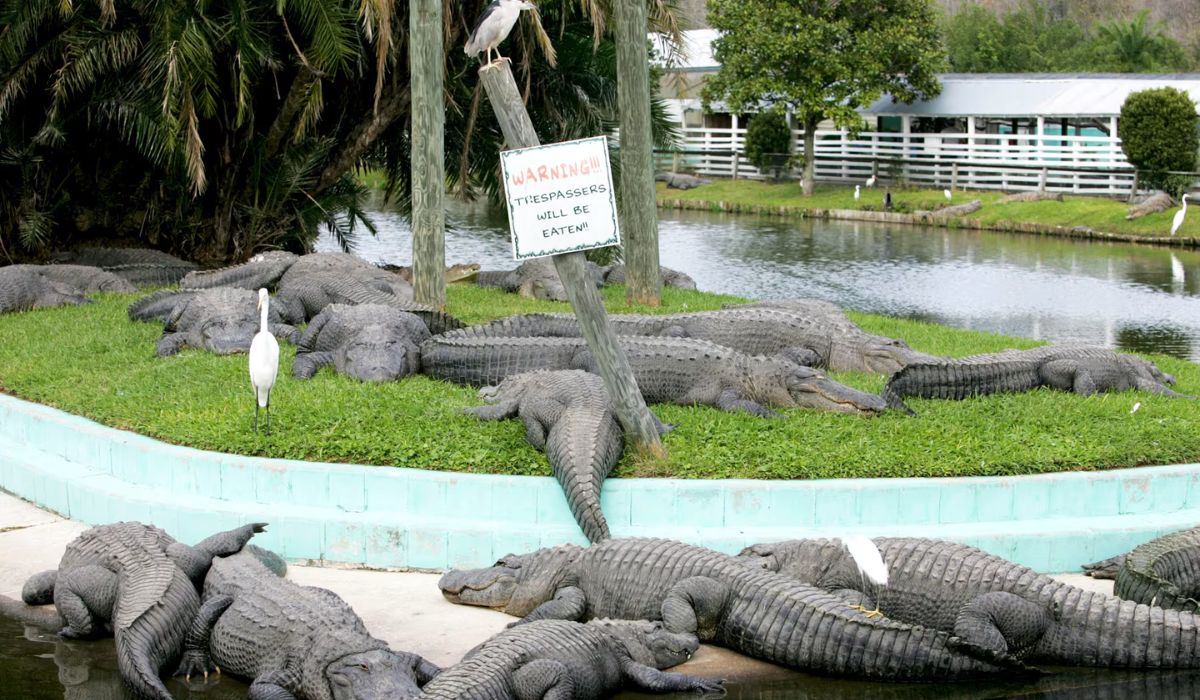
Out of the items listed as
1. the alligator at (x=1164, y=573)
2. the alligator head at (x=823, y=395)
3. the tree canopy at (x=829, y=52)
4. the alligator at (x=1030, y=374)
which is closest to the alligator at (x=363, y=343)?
the alligator head at (x=823, y=395)

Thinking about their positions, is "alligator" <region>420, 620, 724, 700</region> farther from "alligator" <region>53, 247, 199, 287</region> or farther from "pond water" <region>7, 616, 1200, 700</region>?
"alligator" <region>53, 247, 199, 287</region>

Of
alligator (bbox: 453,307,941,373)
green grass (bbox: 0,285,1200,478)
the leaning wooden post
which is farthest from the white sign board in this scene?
alligator (bbox: 453,307,941,373)

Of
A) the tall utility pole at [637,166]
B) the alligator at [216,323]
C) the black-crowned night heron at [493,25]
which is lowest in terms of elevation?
the alligator at [216,323]

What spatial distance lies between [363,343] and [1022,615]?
530 cm

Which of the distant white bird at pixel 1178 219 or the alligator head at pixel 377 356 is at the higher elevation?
the alligator head at pixel 377 356

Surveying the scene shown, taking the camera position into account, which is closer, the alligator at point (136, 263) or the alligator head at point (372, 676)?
the alligator head at point (372, 676)

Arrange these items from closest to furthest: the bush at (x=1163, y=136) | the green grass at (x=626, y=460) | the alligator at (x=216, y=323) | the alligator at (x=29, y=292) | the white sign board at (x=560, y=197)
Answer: the white sign board at (x=560, y=197) < the green grass at (x=626, y=460) < the alligator at (x=216, y=323) < the alligator at (x=29, y=292) < the bush at (x=1163, y=136)

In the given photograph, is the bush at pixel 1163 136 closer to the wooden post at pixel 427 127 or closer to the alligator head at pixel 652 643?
the wooden post at pixel 427 127

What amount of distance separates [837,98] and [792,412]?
27.4m

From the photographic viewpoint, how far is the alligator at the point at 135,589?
5.75m

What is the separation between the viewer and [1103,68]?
47812 mm

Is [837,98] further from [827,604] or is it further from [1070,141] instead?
[827,604]

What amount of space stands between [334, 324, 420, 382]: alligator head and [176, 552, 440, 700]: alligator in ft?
10.2

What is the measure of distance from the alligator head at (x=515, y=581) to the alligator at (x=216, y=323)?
442cm
